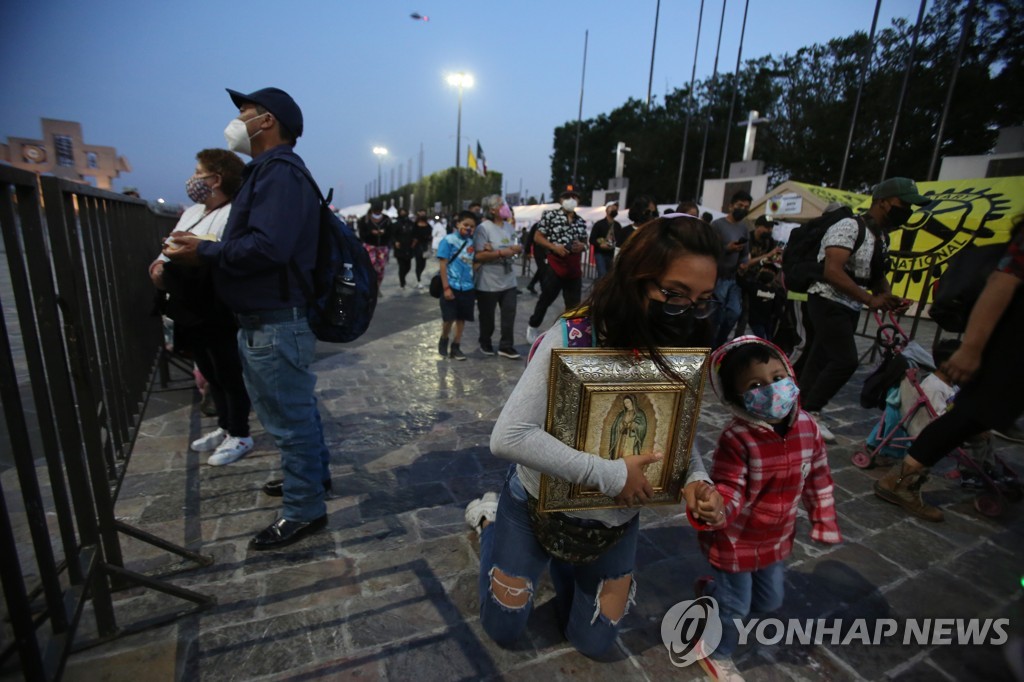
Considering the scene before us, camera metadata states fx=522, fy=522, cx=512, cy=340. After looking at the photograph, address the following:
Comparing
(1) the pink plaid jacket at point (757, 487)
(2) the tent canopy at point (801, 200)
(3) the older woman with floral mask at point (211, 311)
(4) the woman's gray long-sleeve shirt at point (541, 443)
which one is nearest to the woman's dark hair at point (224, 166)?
(3) the older woman with floral mask at point (211, 311)

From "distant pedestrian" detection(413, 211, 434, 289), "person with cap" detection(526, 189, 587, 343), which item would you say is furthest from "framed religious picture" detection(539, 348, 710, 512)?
"distant pedestrian" detection(413, 211, 434, 289)

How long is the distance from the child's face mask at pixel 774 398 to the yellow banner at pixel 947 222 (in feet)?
30.6

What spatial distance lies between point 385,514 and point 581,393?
6.21ft

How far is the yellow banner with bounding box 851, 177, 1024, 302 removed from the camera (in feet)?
29.8

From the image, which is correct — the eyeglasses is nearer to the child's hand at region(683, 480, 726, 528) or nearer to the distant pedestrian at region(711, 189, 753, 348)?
the child's hand at region(683, 480, 726, 528)

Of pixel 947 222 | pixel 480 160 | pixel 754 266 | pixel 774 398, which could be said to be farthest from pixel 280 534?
pixel 480 160

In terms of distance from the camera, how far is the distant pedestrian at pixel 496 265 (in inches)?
231

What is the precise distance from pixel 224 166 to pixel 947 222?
11.6 metres

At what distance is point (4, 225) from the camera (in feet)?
4.03

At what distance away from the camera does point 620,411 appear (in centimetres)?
158

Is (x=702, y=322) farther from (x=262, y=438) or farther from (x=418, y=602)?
(x=262, y=438)

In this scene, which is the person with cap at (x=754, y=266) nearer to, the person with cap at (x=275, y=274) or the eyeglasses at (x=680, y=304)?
the eyeglasses at (x=680, y=304)

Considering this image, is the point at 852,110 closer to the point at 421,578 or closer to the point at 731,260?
the point at 731,260

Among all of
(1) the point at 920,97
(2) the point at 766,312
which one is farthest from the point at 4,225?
(1) the point at 920,97
